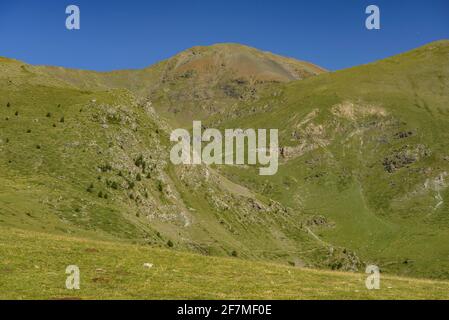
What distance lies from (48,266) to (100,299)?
934 cm

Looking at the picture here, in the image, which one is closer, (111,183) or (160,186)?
(111,183)

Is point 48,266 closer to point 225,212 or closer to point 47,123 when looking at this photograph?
point 47,123

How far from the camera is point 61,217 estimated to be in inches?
3049

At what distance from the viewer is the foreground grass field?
28.6 m

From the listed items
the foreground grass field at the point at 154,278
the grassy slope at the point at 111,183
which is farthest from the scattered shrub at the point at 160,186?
the foreground grass field at the point at 154,278

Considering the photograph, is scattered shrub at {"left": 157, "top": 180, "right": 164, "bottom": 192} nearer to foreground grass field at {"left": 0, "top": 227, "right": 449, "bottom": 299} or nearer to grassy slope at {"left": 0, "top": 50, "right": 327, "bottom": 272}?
grassy slope at {"left": 0, "top": 50, "right": 327, "bottom": 272}

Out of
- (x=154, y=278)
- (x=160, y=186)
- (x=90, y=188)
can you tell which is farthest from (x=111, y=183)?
(x=154, y=278)

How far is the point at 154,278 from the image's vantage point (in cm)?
3281

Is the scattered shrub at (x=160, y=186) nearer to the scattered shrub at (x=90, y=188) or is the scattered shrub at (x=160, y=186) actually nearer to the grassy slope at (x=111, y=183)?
the grassy slope at (x=111, y=183)

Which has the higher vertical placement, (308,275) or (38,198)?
(38,198)

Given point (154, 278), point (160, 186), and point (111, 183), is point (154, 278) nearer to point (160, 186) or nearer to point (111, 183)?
point (111, 183)

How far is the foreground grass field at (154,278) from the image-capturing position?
2859 cm

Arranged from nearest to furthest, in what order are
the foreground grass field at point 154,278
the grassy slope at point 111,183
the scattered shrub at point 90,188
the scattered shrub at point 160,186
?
the foreground grass field at point 154,278, the grassy slope at point 111,183, the scattered shrub at point 90,188, the scattered shrub at point 160,186
